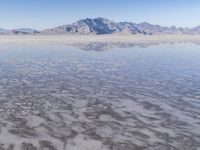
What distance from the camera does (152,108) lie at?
16.3 m

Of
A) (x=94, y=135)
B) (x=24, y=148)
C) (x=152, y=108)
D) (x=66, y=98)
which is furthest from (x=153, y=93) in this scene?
(x=24, y=148)

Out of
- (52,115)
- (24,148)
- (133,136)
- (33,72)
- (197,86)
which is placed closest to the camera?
(24,148)

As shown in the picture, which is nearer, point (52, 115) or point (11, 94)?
point (52, 115)

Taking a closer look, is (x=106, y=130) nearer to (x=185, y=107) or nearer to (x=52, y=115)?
(x=52, y=115)

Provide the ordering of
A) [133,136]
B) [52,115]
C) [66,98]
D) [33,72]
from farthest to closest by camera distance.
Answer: [33,72] < [66,98] < [52,115] < [133,136]

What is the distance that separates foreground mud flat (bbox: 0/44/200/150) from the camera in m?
11.7

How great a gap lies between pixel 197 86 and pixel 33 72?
1312cm

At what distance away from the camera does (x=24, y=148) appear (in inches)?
436

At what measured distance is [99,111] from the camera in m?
15.7

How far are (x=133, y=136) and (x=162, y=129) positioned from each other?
143 centimetres

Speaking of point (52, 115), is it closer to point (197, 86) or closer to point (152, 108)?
point (152, 108)

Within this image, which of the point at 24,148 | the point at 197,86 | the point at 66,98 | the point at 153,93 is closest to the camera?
the point at 24,148

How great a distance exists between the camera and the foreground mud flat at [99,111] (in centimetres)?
1172

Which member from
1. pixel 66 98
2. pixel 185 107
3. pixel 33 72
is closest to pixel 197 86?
pixel 185 107
